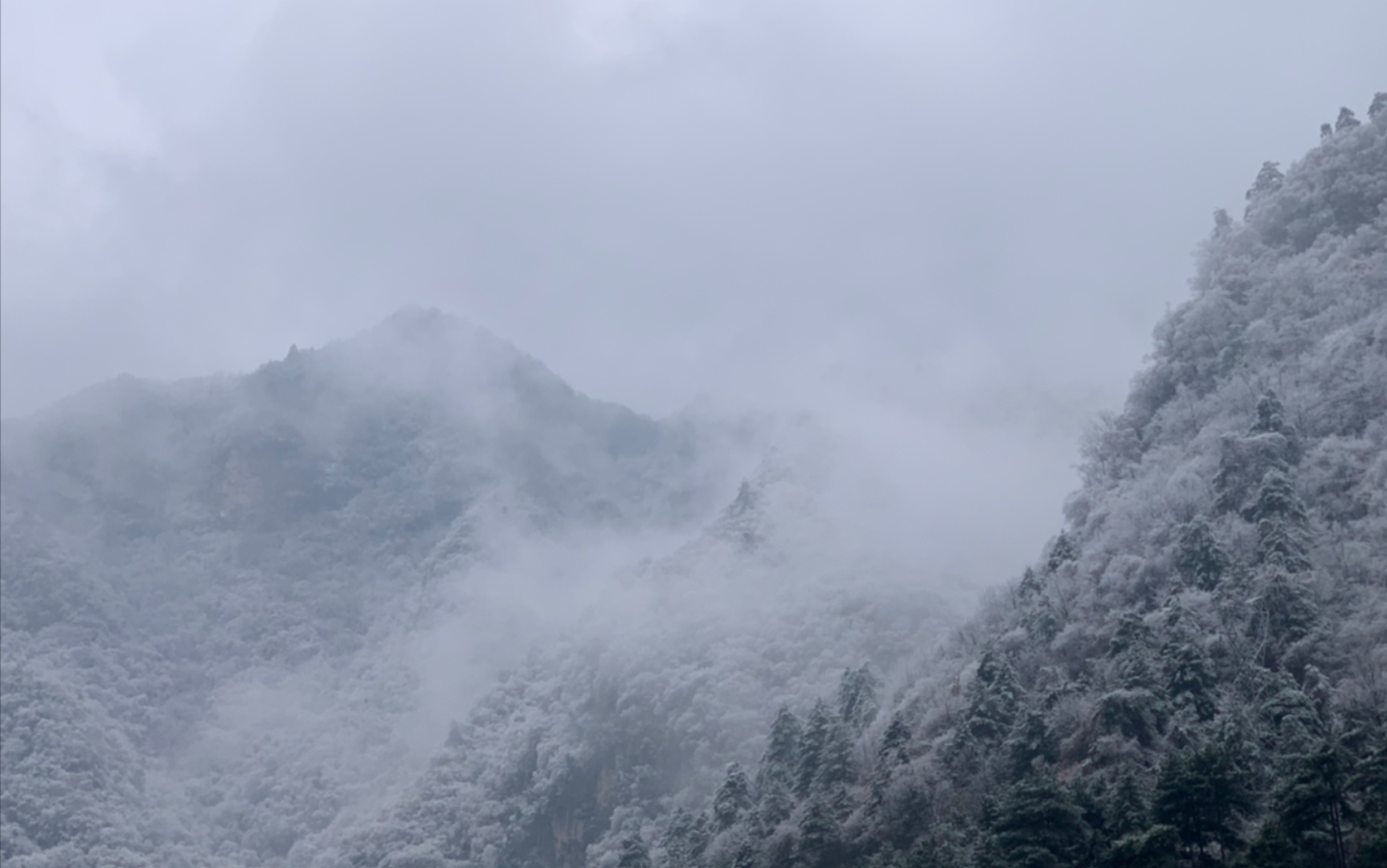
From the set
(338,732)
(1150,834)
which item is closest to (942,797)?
(1150,834)

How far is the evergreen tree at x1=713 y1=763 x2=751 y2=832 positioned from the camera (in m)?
103

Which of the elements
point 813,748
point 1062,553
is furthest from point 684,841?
point 1062,553

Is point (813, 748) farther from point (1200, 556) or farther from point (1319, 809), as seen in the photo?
point (1319, 809)

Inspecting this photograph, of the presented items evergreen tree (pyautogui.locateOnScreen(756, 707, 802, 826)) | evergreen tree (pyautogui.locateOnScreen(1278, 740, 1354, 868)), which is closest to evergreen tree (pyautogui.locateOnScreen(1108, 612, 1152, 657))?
evergreen tree (pyautogui.locateOnScreen(1278, 740, 1354, 868))

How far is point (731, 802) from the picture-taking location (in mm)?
104250

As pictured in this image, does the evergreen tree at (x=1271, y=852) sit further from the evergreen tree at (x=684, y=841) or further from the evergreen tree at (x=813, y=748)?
the evergreen tree at (x=684, y=841)

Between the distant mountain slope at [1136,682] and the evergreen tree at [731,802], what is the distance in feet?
1.13

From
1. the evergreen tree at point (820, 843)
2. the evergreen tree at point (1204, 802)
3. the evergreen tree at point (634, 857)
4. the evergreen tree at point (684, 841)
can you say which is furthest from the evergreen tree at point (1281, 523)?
the evergreen tree at point (634, 857)

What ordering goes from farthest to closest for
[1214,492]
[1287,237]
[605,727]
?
[605,727] → [1287,237] → [1214,492]

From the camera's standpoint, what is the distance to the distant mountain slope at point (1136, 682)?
67.4 metres

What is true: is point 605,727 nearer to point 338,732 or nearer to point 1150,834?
point 338,732

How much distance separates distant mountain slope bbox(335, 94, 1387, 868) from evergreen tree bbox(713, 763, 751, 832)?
1.13 ft

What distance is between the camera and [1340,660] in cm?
7675

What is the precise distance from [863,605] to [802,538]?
22.0m
